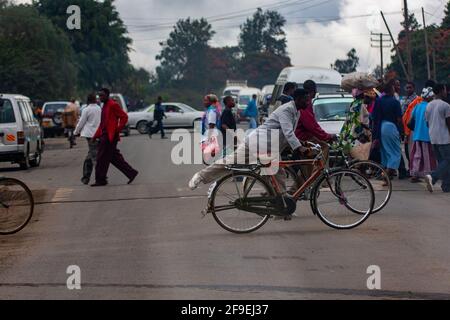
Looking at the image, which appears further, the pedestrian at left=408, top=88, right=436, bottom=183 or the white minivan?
the white minivan

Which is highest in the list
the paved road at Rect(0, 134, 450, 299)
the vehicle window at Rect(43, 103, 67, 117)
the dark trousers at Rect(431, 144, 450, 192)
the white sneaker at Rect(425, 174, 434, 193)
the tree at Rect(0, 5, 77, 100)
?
the tree at Rect(0, 5, 77, 100)

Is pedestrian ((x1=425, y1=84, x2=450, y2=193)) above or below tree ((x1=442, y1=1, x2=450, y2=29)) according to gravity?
below

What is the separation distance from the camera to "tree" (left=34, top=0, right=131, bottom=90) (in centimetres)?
6988

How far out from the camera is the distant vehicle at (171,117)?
47844mm

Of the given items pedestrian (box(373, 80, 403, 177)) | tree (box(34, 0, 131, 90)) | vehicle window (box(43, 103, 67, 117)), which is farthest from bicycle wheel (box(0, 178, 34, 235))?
tree (box(34, 0, 131, 90))

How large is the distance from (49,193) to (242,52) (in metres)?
126

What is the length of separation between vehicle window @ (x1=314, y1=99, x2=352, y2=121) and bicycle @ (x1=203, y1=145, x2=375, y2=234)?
7.85 m

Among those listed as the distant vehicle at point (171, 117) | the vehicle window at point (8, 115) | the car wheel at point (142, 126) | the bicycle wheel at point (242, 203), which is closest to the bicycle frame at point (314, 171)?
the bicycle wheel at point (242, 203)

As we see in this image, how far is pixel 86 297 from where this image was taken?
837 centimetres

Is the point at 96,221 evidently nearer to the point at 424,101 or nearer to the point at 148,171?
the point at 424,101

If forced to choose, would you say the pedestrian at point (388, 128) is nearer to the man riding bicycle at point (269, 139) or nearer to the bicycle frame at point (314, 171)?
the man riding bicycle at point (269, 139)

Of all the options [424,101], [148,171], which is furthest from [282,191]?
[148,171]

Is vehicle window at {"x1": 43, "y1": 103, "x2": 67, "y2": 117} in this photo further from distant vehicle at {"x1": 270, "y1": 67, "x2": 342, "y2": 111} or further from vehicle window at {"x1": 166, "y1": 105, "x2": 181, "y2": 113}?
distant vehicle at {"x1": 270, "y1": 67, "x2": 342, "y2": 111}

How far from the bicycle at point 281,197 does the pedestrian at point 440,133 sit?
4.37 metres
